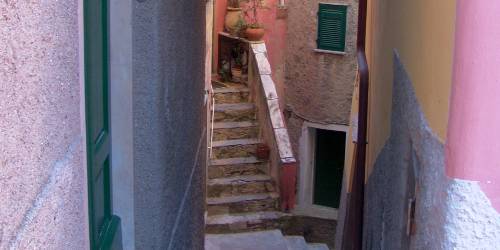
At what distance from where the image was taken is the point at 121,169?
3049 mm

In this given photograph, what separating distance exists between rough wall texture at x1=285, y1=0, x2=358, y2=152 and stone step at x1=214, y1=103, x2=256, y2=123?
97 centimetres

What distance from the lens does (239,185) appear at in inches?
485

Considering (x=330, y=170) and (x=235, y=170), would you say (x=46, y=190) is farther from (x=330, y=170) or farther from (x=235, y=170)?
(x=330, y=170)

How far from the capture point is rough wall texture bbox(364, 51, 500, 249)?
2176mm

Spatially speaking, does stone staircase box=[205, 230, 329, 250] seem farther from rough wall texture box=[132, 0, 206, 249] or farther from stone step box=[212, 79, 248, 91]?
stone step box=[212, 79, 248, 91]

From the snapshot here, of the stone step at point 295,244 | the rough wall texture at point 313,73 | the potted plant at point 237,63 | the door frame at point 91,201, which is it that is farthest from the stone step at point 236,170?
the door frame at point 91,201

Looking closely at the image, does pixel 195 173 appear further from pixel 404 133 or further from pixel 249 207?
pixel 249 207

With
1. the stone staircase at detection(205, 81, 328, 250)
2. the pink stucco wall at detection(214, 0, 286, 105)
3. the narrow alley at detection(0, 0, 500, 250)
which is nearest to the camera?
the narrow alley at detection(0, 0, 500, 250)

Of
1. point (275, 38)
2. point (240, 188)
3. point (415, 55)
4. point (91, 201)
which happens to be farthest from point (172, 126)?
point (275, 38)

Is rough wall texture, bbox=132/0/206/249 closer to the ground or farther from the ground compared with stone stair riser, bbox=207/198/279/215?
farther from the ground

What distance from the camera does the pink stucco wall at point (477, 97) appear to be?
2119 mm

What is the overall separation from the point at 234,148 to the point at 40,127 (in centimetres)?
1140

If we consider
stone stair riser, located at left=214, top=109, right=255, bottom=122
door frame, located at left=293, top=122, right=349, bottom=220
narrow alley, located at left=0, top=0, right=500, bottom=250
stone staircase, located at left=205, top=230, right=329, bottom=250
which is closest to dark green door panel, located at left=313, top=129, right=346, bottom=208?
door frame, located at left=293, top=122, right=349, bottom=220

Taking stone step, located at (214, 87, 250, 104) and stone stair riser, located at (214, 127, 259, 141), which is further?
stone step, located at (214, 87, 250, 104)
